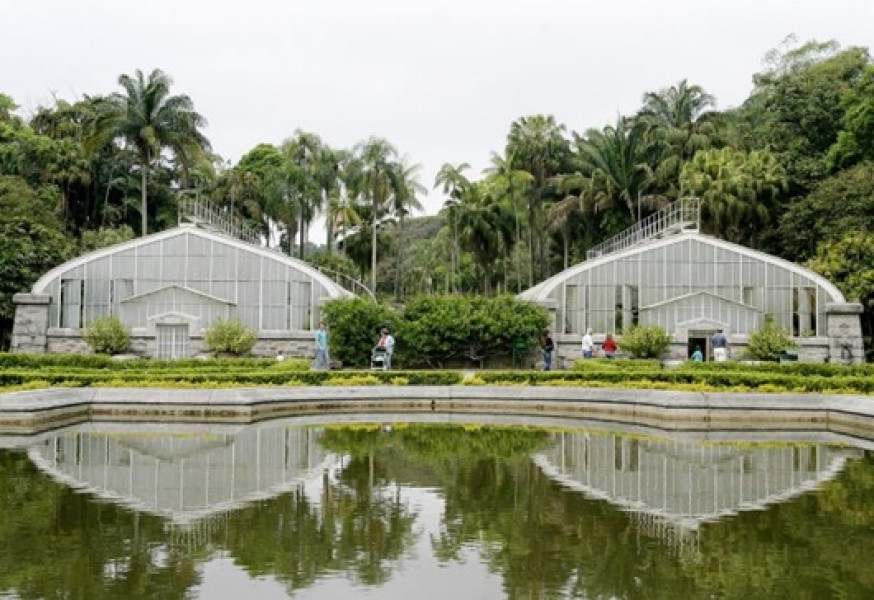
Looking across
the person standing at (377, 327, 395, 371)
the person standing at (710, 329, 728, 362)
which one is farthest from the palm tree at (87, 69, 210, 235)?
the person standing at (710, 329, 728, 362)

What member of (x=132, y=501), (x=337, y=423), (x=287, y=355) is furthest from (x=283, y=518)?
(x=287, y=355)

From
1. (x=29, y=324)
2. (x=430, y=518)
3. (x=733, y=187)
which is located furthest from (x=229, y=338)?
(x=733, y=187)

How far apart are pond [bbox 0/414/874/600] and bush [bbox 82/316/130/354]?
1752 cm

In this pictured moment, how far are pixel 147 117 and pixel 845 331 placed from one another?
1458 inches

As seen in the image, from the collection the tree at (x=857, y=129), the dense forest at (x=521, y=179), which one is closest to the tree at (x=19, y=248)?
the dense forest at (x=521, y=179)

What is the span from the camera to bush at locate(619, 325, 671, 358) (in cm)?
3725

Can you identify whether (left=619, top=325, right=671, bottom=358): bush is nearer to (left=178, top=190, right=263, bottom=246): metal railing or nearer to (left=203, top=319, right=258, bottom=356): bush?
(left=203, top=319, right=258, bottom=356): bush

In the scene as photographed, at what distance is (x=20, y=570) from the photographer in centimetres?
913

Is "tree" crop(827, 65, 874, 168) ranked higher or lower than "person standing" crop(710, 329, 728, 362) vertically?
higher

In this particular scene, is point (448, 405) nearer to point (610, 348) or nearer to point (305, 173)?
point (610, 348)

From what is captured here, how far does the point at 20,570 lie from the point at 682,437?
14.6m

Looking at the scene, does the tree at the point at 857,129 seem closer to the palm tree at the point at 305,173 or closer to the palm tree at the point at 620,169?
the palm tree at the point at 620,169

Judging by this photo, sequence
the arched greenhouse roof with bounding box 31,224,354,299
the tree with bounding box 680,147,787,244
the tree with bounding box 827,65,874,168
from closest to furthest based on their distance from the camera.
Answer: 1. the arched greenhouse roof with bounding box 31,224,354,299
2. the tree with bounding box 827,65,874,168
3. the tree with bounding box 680,147,787,244

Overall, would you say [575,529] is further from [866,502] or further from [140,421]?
[140,421]
